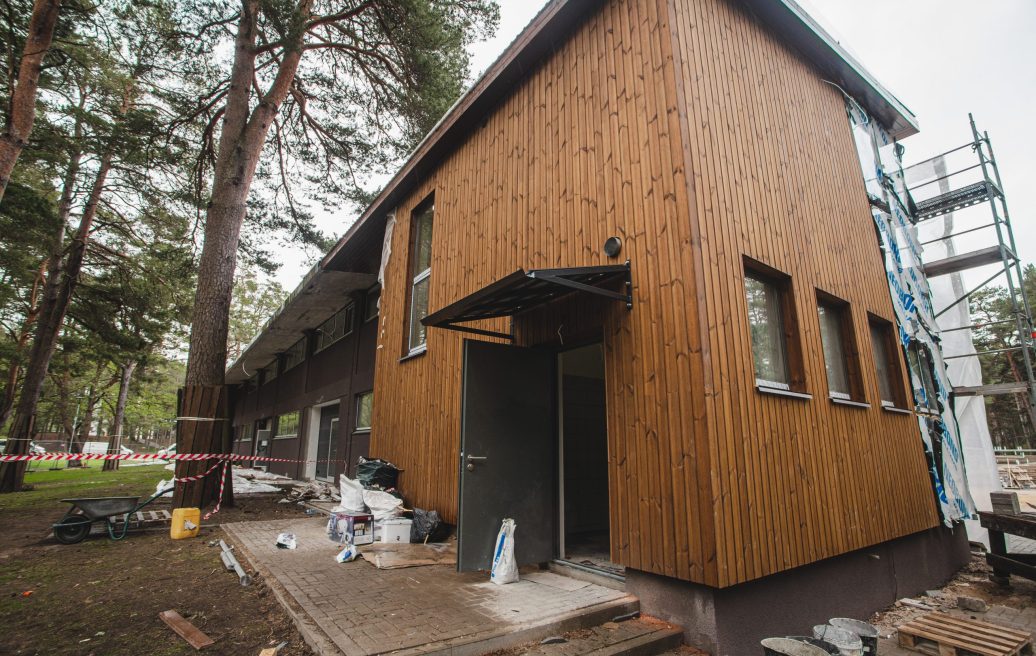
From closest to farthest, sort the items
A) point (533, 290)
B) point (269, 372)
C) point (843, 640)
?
point (843, 640)
point (533, 290)
point (269, 372)

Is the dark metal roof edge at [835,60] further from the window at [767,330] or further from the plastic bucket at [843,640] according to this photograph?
the plastic bucket at [843,640]

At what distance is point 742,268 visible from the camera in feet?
12.9

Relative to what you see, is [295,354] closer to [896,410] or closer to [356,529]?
[356,529]

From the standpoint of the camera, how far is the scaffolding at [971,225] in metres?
6.57

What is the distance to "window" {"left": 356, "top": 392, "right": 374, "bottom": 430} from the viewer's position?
36.5 feet

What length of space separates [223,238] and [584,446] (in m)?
7.94

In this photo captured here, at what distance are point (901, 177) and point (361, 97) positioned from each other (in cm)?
1114

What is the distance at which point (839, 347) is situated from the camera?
208 inches

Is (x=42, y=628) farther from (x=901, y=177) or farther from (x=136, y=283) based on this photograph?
(x=136, y=283)

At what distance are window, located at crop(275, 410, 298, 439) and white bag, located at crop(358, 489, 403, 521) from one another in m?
12.7

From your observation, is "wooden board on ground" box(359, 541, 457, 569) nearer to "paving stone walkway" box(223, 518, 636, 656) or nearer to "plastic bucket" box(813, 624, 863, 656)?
"paving stone walkway" box(223, 518, 636, 656)

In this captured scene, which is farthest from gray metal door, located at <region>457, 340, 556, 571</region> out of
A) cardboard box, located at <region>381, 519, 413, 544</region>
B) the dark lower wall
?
the dark lower wall

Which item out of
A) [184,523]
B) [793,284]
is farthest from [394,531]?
[793,284]

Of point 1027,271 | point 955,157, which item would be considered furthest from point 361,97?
point 1027,271
